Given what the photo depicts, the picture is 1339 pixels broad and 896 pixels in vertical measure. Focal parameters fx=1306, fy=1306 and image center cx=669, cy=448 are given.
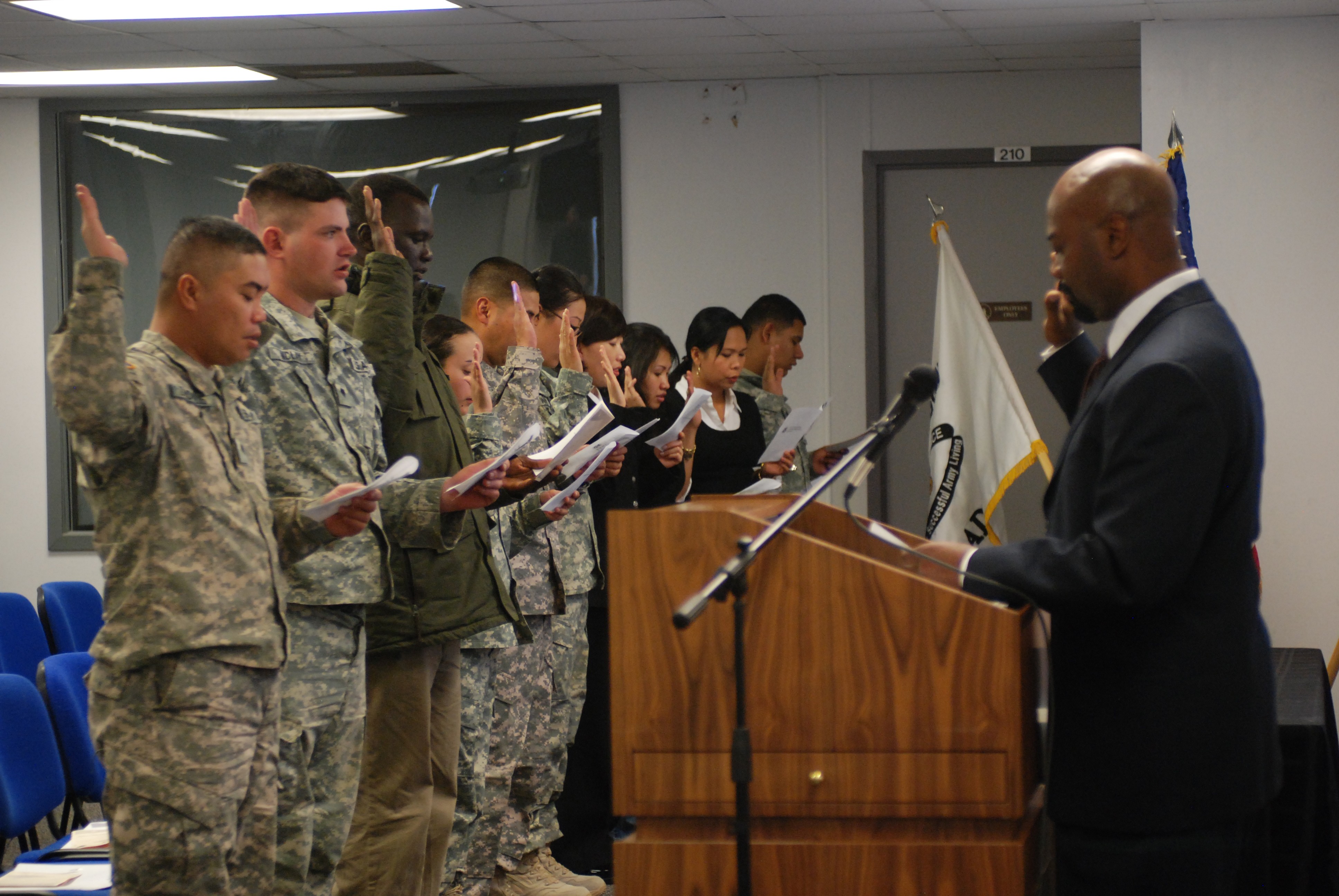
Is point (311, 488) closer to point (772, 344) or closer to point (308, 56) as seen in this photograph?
point (772, 344)

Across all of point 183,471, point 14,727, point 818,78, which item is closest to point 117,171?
point 818,78

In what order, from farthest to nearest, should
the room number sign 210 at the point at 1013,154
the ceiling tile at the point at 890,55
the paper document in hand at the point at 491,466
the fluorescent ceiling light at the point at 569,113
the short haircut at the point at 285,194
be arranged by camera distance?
the fluorescent ceiling light at the point at 569,113 → the room number sign 210 at the point at 1013,154 → the ceiling tile at the point at 890,55 → the short haircut at the point at 285,194 → the paper document in hand at the point at 491,466

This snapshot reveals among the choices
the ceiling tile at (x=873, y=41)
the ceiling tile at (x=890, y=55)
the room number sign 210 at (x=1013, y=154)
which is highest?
the ceiling tile at (x=890, y=55)

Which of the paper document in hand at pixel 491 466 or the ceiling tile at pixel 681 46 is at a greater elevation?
the ceiling tile at pixel 681 46

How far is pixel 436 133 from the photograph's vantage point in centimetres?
673

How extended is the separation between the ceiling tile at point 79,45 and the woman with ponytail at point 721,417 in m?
2.92

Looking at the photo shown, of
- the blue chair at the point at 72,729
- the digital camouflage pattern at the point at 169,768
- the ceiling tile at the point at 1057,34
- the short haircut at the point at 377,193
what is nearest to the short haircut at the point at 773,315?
the ceiling tile at the point at 1057,34

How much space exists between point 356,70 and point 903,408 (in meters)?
5.10

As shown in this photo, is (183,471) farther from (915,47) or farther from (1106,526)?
(915,47)

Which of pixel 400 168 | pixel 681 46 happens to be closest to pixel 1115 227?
pixel 681 46

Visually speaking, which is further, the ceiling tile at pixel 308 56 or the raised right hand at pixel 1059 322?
the ceiling tile at pixel 308 56

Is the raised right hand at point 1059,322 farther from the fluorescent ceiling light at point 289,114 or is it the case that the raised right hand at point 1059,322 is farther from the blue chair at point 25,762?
the fluorescent ceiling light at point 289,114

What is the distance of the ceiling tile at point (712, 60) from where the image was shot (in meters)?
6.02

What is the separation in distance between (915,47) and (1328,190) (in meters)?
1.86
